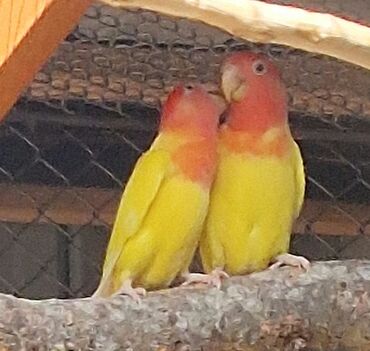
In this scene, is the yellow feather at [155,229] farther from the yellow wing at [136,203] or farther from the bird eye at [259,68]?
the bird eye at [259,68]

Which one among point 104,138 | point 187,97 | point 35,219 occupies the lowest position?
point 35,219

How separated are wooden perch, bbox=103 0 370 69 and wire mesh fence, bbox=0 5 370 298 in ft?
1.69

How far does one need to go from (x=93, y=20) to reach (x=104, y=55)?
5 cm

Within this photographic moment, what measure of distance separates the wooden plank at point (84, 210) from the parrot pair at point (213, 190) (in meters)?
0.34

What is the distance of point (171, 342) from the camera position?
644 mm

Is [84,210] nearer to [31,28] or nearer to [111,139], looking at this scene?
[111,139]

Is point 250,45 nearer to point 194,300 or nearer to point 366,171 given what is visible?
point 366,171

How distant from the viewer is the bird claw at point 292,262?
2.45 feet

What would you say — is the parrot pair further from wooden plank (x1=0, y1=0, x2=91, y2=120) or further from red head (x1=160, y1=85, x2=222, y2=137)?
wooden plank (x1=0, y1=0, x2=91, y2=120)

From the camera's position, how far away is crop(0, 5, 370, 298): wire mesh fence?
1.06 m

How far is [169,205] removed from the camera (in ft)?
2.64

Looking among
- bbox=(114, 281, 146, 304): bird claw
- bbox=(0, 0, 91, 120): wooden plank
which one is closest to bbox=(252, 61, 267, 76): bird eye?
bbox=(114, 281, 146, 304): bird claw

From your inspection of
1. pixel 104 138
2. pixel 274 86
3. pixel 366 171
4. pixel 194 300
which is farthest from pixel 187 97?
pixel 366 171

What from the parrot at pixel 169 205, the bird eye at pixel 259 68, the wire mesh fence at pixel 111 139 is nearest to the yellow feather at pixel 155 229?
the parrot at pixel 169 205
